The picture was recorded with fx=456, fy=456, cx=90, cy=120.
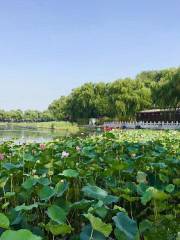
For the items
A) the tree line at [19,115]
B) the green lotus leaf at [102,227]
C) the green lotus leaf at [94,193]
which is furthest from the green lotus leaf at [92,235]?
the tree line at [19,115]

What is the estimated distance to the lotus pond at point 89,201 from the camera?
2.12m

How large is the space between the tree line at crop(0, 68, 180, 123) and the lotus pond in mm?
38327

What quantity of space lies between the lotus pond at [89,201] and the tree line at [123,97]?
3833cm

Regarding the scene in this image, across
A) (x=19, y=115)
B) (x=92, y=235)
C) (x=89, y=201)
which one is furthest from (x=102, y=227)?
(x=19, y=115)

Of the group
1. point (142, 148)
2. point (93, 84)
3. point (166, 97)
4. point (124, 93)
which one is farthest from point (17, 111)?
point (142, 148)

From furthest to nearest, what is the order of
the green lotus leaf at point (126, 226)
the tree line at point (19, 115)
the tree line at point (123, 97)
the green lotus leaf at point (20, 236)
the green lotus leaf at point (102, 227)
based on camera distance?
the tree line at point (19, 115)
the tree line at point (123, 97)
the green lotus leaf at point (126, 226)
the green lotus leaf at point (102, 227)
the green lotus leaf at point (20, 236)

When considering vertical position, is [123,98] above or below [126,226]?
above

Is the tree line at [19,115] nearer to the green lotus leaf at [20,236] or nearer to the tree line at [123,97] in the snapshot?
the tree line at [123,97]

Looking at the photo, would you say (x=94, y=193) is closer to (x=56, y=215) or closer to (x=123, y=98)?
(x=56, y=215)

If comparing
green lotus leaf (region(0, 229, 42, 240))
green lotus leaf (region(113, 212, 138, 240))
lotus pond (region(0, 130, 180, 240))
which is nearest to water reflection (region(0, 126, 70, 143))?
lotus pond (region(0, 130, 180, 240))

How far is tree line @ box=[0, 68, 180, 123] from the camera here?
44103mm

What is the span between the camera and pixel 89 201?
259 centimetres

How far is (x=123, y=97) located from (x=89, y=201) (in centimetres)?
5106

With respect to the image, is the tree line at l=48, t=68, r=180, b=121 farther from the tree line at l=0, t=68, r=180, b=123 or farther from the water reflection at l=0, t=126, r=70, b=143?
the water reflection at l=0, t=126, r=70, b=143
